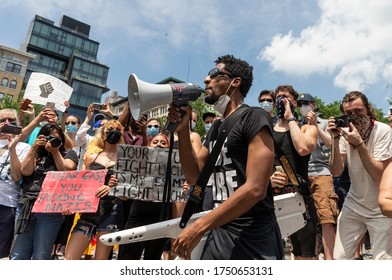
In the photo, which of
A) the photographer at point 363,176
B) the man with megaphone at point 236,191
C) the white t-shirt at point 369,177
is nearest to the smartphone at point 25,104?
the man with megaphone at point 236,191

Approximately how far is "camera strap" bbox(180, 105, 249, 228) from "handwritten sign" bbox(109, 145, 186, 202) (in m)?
1.72

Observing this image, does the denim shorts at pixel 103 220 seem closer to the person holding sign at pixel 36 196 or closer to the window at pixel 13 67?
the person holding sign at pixel 36 196

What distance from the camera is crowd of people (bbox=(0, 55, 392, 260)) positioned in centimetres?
202

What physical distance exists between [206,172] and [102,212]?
7.27 ft

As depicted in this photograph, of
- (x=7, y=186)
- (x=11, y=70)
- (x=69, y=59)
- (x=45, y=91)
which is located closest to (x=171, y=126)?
(x=7, y=186)

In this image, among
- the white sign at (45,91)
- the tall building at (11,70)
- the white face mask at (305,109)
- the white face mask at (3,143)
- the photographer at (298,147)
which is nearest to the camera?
the photographer at (298,147)

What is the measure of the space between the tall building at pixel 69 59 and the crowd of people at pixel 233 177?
79043 millimetres

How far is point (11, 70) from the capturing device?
197ft

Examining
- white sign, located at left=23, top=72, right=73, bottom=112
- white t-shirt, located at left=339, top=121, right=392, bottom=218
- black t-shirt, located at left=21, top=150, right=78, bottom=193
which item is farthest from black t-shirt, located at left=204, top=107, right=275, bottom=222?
white sign, located at left=23, top=72, right=73, bottom=112

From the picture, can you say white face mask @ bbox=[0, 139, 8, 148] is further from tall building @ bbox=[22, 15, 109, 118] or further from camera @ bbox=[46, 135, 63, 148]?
tall building @ bbox=[22, 15, 109, 118]

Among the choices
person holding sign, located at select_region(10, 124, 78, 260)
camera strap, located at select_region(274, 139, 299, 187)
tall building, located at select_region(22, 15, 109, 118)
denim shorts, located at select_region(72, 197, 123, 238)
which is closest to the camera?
camera strap, located at select_region(274, 139, 299, 187)

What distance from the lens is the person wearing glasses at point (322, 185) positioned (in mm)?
4156

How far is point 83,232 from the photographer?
147 inches
